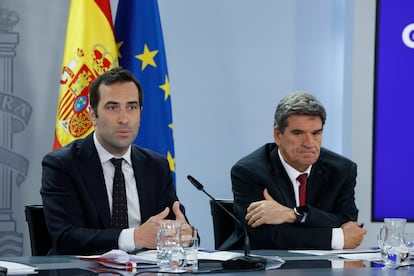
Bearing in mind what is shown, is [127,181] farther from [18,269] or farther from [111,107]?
[18,269]

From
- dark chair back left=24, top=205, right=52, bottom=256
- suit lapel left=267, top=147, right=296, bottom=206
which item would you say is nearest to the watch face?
suit lapel left=267, top=147, right=296, bottom=206

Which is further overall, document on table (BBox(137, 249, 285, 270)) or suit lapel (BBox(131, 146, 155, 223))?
suit lapel (BBox(131, 146, 155, 223))

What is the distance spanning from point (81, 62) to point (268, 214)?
4.76ft

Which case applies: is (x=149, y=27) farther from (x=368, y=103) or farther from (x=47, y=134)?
(x=368, y=103)

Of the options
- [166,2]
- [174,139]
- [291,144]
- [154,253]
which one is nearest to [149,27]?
[166,2]

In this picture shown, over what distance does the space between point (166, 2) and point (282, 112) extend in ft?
4.79

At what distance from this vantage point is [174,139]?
5.14 meters

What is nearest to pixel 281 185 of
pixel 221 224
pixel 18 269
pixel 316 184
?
pixel 316 184

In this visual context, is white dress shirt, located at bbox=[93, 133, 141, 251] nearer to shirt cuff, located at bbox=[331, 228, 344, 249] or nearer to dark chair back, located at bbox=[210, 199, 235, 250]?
dark chair back, located at bbox=[210, 199, 235, 250]

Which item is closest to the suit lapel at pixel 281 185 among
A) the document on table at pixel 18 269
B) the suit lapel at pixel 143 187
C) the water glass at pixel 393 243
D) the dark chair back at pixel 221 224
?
the dark chair back at pixel 221 224

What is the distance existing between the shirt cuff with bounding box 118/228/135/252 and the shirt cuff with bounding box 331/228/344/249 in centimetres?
96

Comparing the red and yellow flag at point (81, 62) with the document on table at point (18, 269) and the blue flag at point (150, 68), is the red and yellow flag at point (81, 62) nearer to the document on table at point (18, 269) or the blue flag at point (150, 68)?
the blue flag at point (150, 68)

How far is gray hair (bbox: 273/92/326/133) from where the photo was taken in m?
3.93

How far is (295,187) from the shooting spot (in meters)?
3.97
